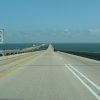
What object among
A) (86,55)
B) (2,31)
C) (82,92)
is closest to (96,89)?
(82,92)

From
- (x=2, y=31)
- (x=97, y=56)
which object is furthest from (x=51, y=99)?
(x=97, y=56)

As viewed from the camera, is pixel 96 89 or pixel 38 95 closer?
pixel 38 95

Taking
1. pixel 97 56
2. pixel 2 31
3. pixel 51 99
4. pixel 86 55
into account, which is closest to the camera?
pixel 51 99

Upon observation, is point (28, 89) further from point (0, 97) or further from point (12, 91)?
point (0, 97)

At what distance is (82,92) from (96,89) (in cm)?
104

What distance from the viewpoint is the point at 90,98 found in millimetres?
11984

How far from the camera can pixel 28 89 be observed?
47.3ft

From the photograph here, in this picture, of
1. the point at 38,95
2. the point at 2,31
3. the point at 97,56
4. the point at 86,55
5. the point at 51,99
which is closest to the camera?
the point at 51,99

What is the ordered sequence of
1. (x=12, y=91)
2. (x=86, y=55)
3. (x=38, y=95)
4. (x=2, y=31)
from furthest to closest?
1. (x=86, y=55)
2. (x=2, y=31)
3. (x=12, y=91)
4. (x=38, y=95)

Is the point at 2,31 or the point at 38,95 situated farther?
the point at 2,31

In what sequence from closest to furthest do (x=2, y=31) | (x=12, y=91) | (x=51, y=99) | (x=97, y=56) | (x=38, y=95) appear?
(x=51, y=99) < (x=38, y=95) < (x=12, y=91) < (x=2, y=31) < (x=97, y=56)

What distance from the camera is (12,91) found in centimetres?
1377

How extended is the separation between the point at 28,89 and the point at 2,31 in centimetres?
2713

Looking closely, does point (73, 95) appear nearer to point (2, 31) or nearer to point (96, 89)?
point (96, 89)
